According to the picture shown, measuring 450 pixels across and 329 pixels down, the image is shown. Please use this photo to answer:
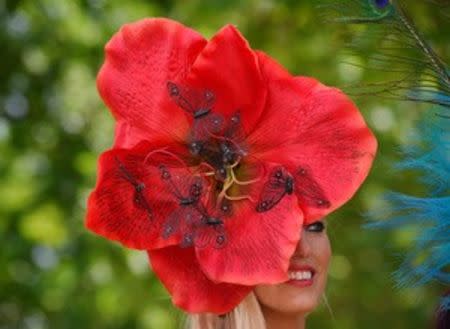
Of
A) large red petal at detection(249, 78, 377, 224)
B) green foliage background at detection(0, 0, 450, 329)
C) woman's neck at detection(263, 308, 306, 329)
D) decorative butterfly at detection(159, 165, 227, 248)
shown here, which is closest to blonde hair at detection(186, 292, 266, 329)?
woman's neck at detection(263, 308, 306, 329)

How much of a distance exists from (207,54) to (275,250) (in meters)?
0.34

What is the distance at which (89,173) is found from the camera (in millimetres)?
4559

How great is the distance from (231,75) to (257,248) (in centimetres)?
29

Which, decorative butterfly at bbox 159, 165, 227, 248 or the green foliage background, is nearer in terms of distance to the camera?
decorative butterfly at bbox 159, 165, 227, 248

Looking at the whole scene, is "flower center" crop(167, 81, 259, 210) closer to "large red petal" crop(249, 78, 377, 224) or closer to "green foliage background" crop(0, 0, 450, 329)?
"large red petal" crop(249, 78, 377, 224)

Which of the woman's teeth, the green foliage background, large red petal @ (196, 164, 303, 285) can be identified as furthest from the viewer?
the green foliage background

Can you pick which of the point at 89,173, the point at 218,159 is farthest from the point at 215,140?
the point at 89,173

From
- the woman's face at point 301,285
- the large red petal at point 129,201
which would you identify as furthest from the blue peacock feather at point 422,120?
the large red petal at point 129,201

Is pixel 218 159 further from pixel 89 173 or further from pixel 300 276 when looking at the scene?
pixel 89 173

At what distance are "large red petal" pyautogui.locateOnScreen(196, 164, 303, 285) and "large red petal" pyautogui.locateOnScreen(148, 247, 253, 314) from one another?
5 centimetres

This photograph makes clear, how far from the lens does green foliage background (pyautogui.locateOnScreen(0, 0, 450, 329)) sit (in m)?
4.45

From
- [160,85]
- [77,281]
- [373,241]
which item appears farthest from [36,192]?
[160,85]

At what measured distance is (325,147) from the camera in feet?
8.89

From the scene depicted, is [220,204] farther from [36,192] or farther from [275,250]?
[36,192]
